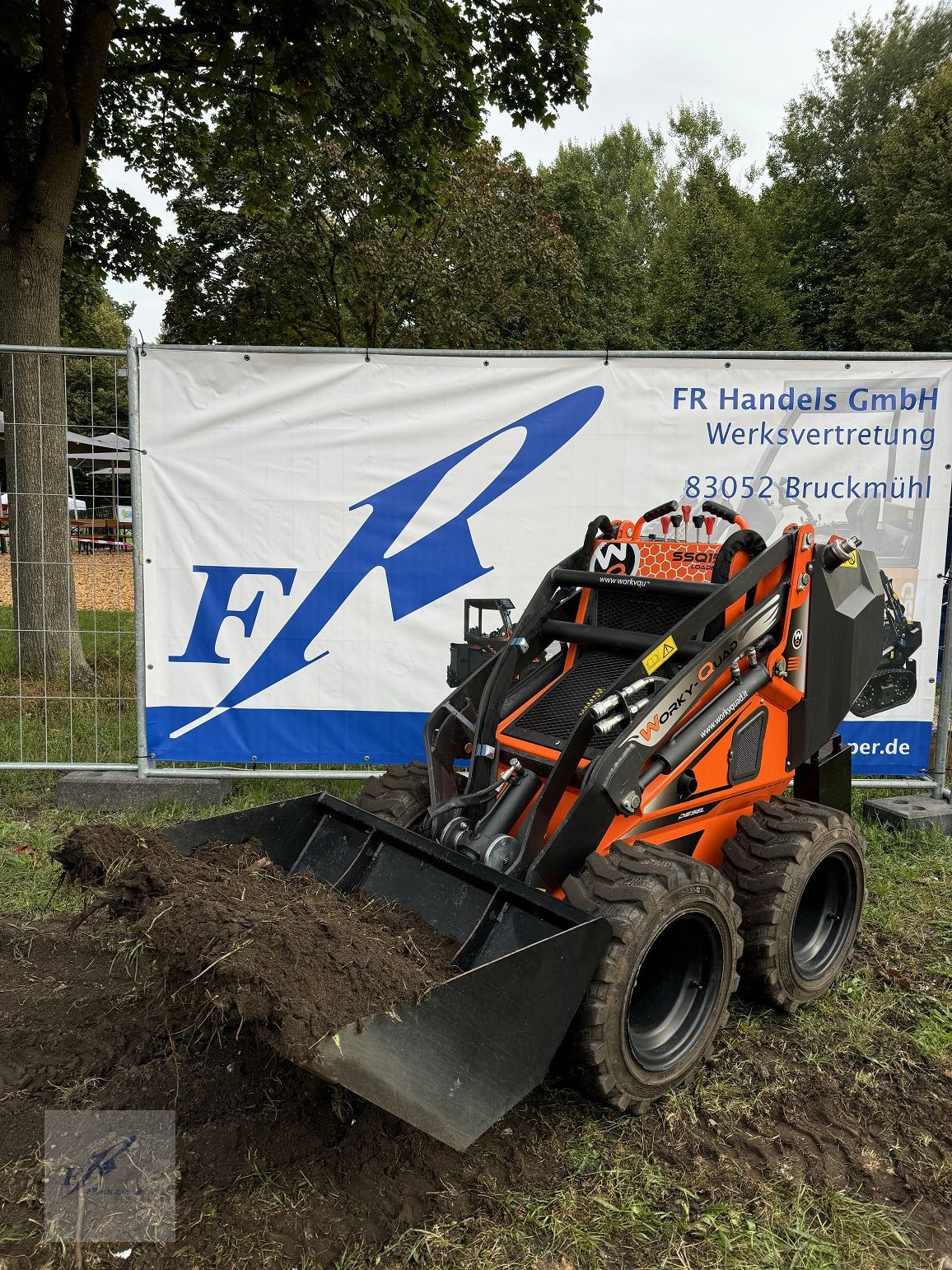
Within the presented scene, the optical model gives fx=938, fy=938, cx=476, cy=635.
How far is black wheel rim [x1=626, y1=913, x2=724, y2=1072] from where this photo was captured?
10.1 feet

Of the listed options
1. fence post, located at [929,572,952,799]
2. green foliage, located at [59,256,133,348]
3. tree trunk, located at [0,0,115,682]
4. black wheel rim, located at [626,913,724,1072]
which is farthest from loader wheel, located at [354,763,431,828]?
green foliage, located at [59,256,133,348]

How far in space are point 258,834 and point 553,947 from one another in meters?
1.34

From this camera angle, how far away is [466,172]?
17.6 metres

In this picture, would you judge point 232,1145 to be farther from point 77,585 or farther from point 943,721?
point 943,721

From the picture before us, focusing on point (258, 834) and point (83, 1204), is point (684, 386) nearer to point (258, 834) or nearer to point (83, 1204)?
point (258, 834)

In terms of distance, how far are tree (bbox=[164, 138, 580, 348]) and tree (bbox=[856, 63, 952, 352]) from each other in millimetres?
11740

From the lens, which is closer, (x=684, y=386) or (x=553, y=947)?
(x=553, y=947)

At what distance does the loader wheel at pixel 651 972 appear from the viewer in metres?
2.75

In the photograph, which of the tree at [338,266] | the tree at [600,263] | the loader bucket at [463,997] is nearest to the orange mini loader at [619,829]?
the loader bucket at [463,997]

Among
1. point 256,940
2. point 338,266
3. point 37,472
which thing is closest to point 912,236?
point 338,266

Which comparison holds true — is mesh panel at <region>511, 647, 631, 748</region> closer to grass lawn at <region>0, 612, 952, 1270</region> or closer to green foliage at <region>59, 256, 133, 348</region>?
grass lawn at <region>0, 612, 952, 1270</region>

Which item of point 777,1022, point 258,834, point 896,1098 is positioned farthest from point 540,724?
point 896,1098

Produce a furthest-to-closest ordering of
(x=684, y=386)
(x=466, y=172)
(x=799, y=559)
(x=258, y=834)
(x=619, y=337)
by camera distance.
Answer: (x=619, y=337), (x=466, y=172), (x=684, y=386), (x=799, y=559), (x=258, y=834)

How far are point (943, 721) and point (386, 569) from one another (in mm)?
3445
